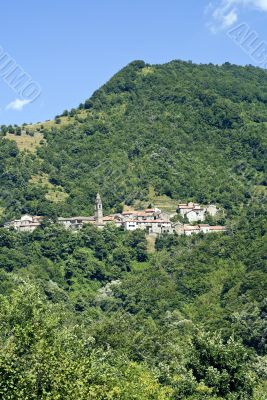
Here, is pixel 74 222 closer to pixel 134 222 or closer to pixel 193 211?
pixel 134 222

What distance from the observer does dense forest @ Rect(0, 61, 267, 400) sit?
1513 inches

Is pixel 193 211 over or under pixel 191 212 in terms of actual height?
over

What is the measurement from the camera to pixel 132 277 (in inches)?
5192

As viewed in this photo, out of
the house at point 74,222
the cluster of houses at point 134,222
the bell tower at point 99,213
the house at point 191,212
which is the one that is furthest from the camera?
the house at point 191,212

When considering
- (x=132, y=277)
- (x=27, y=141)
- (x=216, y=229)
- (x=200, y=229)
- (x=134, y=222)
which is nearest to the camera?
(x=132, y=277)

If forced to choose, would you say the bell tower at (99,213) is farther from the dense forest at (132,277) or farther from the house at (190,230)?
the house at (190,230)

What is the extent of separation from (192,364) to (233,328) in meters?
38.7

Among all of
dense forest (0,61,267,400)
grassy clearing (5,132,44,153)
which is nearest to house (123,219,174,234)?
dense forest (0,61,267,400)

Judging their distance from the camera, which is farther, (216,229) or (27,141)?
(27,141)

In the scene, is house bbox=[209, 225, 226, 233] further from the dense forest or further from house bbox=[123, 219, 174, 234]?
house bbox=[123, 219, 174, 234]

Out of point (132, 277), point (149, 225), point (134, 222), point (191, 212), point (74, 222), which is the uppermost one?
point (74, 222)

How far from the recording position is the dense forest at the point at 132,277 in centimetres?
3844

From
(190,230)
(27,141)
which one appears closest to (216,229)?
(190,230)

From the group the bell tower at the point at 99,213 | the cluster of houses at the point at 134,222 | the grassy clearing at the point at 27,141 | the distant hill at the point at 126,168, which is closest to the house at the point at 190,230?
the cluster of houses at the point at 134,222
